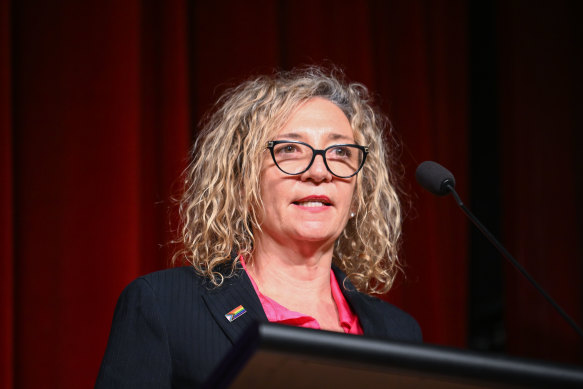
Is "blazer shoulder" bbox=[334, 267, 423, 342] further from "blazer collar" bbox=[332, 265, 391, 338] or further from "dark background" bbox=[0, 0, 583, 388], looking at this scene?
"dark background" bbox=[0, 0, 583, 388]

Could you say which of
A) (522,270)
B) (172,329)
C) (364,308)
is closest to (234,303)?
(172,329)

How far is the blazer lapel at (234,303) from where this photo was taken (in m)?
1.32

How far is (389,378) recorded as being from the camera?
636 millimetres

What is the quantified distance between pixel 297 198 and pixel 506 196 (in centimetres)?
144

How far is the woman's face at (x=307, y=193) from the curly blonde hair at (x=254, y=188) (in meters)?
0.03

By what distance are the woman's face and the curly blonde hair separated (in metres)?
0.03

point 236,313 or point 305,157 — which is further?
point 305,157

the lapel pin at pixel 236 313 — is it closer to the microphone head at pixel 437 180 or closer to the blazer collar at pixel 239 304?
the blazer collar at pixel 239 304

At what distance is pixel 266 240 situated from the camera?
1542 mm

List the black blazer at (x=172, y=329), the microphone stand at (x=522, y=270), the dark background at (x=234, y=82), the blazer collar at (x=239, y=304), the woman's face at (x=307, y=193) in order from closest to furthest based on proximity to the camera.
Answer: the microphone stand at (x=522, y=270)
the black blazer at (x=172, y=329)
the blazer collar at (x=239, y=304)
the woman's face at (x=307, y=193)
the dark background at (x=234, y=82)

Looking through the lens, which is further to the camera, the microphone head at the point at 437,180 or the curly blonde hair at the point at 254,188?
the curly blonde hair at the point at 254,188

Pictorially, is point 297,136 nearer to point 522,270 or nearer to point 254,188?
point 254,188

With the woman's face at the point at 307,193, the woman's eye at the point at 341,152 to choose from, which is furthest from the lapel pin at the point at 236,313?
the woman's eye at the point at 341,152

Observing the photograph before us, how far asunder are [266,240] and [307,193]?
166mm
